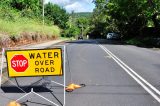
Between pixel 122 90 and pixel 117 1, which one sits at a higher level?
pixel 117 1

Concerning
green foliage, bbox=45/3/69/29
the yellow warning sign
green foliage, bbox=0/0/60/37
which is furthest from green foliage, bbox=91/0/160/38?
the yellow warning sign

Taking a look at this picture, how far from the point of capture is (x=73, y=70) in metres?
17.7

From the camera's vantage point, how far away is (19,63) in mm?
10508

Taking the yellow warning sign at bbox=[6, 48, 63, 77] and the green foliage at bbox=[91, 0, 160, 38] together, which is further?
the green foliage at bbox=[91, 0, 160, 38]

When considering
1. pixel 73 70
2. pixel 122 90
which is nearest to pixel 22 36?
pixel 73 70

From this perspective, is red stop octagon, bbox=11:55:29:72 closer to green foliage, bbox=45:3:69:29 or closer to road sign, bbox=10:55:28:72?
road sign, bbox=10:55:28:72

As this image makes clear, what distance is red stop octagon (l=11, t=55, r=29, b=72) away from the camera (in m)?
10.5

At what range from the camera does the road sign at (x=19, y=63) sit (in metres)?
10.5

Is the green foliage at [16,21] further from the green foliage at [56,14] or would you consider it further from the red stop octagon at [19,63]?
the green foliage at [56,14]

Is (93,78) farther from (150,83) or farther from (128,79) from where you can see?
(150,83)

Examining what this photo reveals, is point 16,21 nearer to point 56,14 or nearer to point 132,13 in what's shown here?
point 132,13

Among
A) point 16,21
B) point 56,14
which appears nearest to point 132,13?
A: point 16,21

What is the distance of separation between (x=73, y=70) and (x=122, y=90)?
5.78 m

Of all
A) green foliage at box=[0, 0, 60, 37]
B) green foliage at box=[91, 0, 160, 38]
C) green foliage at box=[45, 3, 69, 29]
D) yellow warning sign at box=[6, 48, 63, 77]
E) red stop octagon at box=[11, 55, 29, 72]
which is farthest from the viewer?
green foliage at box=[45, 3, 69, 29]
